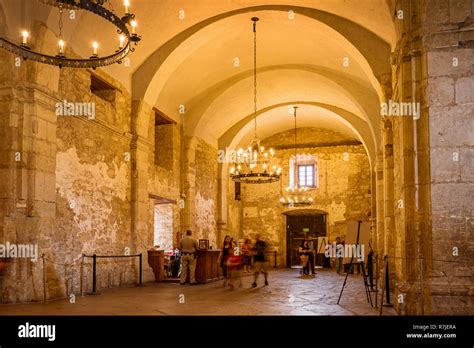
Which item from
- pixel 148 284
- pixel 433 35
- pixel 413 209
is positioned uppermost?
pixel 433 35

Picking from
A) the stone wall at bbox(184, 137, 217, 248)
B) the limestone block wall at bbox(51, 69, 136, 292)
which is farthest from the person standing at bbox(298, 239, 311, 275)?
the limestone block wall at bbox(51, 69, 136, 292)

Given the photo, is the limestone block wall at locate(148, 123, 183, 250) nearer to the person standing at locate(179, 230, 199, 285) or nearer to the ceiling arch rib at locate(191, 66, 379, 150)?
the ceiling arch rib at locate(191, 66, 379, 150)

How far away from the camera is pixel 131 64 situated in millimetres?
11992

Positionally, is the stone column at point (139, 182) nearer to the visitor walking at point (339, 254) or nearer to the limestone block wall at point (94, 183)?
the limestone block wall at point (94, 183)

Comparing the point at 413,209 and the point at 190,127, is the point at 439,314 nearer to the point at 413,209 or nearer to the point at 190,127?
the point at 413,209

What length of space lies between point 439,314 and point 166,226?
10.1 m

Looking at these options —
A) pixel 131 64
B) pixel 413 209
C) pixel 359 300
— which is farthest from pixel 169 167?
pixel 413 209

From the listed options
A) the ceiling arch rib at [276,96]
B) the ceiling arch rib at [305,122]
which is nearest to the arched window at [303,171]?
the ceiling arch rib at [305,122]

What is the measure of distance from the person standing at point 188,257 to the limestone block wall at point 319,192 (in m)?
8.31

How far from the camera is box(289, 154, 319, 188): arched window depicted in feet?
73.1

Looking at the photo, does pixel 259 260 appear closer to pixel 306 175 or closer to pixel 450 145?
pixel 450 145
